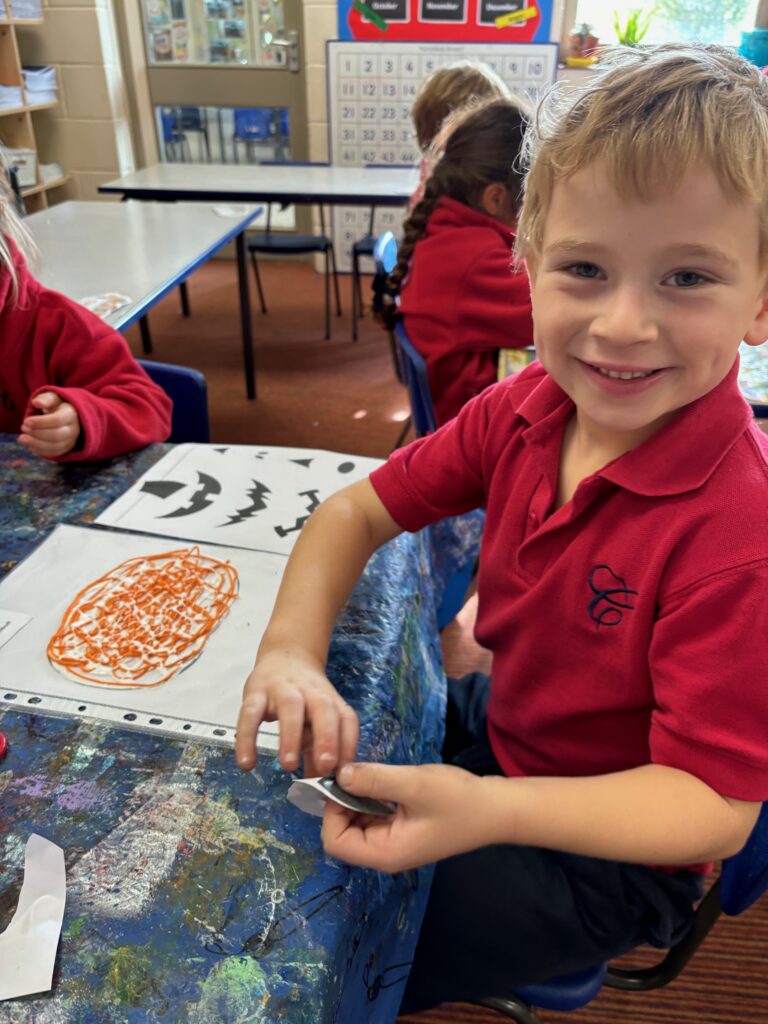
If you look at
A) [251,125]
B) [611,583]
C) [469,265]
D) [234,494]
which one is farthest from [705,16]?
[611,583]

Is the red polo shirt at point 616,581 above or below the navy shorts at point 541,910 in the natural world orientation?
above

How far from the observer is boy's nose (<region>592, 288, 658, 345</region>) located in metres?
0.54

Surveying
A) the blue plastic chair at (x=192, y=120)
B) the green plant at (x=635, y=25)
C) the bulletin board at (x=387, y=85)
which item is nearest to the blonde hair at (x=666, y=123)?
the bulletin board at (x=387, y=85)

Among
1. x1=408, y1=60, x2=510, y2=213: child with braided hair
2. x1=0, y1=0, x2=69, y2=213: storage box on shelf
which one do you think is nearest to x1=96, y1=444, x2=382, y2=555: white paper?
x1=408, y1=60, x2=510, y2=213: child with braided hair

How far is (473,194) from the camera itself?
1.71 m

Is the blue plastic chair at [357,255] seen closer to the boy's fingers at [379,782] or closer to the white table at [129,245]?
the white table at [129,245]

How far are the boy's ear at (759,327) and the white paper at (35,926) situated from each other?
59 cm

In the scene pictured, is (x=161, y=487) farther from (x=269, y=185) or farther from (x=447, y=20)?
(x=447, y=20)

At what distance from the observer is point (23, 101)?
3.98 metres

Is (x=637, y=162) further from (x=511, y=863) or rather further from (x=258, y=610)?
(x=511, y=863)

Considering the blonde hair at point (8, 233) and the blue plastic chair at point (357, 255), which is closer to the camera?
the blonde hair at point (8, 233)

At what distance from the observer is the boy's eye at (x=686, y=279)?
531 mm

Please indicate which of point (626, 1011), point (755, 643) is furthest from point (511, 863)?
point (626, 1011)

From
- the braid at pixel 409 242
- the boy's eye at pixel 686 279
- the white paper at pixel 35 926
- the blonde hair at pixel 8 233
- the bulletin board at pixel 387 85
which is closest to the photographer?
the white paper at pixel 35 926
